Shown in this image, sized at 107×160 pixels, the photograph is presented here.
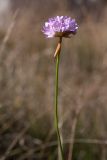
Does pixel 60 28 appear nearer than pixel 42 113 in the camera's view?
Yes

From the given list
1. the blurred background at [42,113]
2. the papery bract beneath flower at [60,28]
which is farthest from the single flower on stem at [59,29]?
the blurred background at [42,113]

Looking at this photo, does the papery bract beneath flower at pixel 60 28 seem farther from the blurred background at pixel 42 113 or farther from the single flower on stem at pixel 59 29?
the blurred background at pixel 42 113

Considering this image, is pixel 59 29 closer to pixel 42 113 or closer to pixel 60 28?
pixel 60 28

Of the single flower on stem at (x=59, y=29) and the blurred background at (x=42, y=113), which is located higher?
the single flower on stem at (x=59, y=29)

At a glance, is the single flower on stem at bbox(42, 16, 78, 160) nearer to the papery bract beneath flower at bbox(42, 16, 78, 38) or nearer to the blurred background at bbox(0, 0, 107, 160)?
the papery bract beneath flower at bbox(42, 16, 78, 38)

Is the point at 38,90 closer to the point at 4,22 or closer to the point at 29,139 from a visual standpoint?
the point at 29,139

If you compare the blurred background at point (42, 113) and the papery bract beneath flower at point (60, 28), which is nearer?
the papery bract beneath flower at point (60, 28)

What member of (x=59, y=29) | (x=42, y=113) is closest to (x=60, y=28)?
(x=59, y=29)

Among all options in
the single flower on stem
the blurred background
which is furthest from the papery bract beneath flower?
the blurred background

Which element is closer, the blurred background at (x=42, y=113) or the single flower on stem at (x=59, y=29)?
the single flower on stem at (x=59, y=29)
